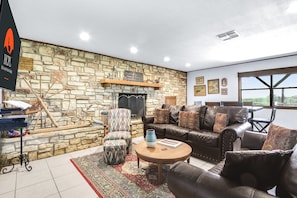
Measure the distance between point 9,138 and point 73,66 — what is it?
190cm

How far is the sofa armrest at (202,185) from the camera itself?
2.98ft

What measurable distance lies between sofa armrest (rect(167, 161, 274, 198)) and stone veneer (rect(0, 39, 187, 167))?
110 inches

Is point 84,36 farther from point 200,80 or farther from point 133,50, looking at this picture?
point 200,80

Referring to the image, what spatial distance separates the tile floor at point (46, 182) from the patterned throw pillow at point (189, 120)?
834mm

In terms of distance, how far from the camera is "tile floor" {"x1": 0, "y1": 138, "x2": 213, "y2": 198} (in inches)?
72.4

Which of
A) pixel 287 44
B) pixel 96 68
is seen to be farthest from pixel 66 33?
pixel 287 44

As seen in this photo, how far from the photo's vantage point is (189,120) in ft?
11.2

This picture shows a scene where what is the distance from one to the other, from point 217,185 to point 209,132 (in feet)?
7.11

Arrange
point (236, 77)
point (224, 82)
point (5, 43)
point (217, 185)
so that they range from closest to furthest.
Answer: point (217, 185) → point (5, 43) → point (236, 77) → point (224, 82)

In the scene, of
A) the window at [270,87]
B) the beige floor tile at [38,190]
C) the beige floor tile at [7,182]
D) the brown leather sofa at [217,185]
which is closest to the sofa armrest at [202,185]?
the brown leather sofa at [217,185]

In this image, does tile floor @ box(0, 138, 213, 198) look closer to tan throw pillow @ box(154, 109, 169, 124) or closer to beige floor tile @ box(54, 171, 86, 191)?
beige floor tile @ box(54, 171, 86, 191)

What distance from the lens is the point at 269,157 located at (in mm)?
1006

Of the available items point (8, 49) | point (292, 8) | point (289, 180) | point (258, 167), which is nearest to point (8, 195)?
point (8, 49)

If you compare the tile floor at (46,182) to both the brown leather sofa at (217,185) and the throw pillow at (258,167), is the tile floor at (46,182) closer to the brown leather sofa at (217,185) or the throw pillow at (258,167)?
the brown leather sofa at (217,185)
